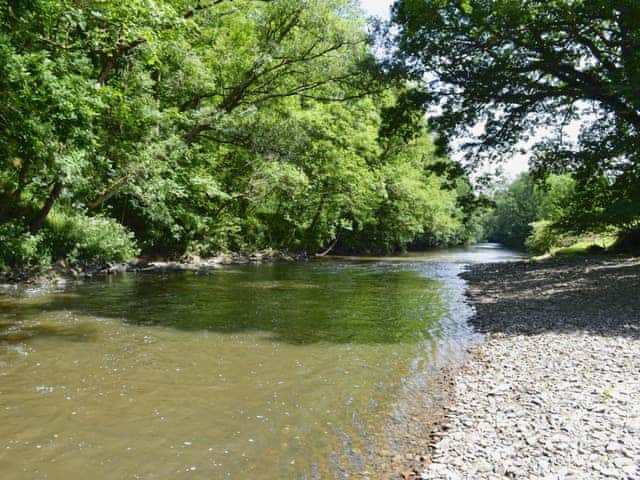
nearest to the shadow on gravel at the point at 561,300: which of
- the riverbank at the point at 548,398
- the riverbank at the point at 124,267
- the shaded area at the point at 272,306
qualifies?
the riverbank at the point at 548,398

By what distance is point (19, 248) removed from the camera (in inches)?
637

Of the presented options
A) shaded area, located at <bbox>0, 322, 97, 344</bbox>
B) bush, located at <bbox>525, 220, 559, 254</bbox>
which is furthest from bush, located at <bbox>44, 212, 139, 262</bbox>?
bush, located at <bbox>525, 220, 559, 254</bbox>

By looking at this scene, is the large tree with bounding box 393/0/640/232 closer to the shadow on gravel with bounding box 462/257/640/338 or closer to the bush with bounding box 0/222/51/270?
the shadow on gravel with bounding box 462/257/640/338

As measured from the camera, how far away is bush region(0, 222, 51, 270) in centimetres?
1591

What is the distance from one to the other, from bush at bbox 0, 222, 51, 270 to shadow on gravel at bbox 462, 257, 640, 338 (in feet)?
47.5

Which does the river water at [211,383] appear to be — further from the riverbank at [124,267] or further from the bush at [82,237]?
the bush at [82,237]

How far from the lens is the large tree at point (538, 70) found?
51.1 feet

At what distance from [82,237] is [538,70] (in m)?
18.5

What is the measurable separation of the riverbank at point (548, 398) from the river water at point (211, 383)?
66 centimetres

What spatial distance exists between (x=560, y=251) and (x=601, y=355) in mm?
26359

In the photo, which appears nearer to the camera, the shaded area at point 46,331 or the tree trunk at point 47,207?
the shaded area at point 46,331

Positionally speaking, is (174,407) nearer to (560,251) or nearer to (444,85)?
(444,85)

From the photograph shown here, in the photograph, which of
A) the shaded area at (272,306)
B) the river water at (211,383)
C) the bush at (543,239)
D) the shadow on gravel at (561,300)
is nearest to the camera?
the river water at (211,383)

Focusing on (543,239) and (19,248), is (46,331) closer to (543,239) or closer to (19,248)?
(19,248)
